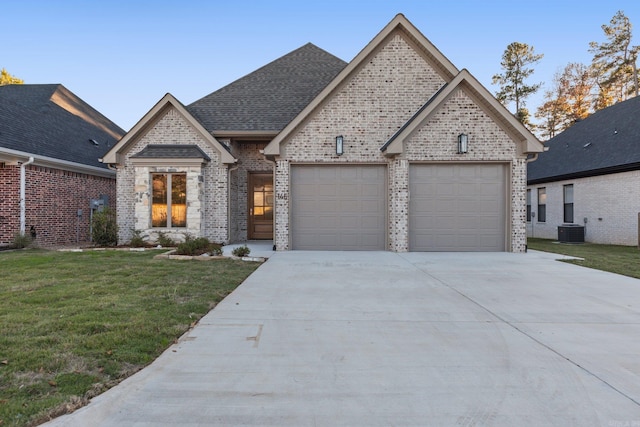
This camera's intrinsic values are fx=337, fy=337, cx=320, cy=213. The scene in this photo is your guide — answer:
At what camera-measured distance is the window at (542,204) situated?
749 inches

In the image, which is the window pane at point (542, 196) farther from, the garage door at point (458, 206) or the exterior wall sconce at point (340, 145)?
the exterior wall sconce at point (340, 145)

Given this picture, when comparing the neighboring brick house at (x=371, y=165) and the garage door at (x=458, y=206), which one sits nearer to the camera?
the neighboring brick house at (x=371, y=165)

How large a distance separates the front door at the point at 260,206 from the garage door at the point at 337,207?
3.12 metres

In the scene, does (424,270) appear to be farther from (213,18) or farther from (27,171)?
(213,18)

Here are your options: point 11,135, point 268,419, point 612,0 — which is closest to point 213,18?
point 11,135

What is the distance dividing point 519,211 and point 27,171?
55.6 ft

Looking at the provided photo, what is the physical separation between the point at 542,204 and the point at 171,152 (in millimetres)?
19593

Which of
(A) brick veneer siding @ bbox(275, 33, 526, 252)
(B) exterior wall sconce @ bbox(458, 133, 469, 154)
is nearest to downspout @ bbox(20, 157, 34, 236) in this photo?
→ (A) brick veneer siding @ bbox(275, 33, 526, 252)

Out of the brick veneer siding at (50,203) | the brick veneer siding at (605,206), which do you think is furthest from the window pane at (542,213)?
the brick veneer siding at (50,203)

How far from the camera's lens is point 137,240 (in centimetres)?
1188

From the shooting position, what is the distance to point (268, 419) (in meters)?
2.29

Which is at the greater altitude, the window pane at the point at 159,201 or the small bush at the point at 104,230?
the window pane at the point at 159,201

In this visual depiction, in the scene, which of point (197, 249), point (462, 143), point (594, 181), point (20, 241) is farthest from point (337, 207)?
point (594, 181)

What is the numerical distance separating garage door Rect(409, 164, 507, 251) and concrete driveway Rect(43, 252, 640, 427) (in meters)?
5.25
